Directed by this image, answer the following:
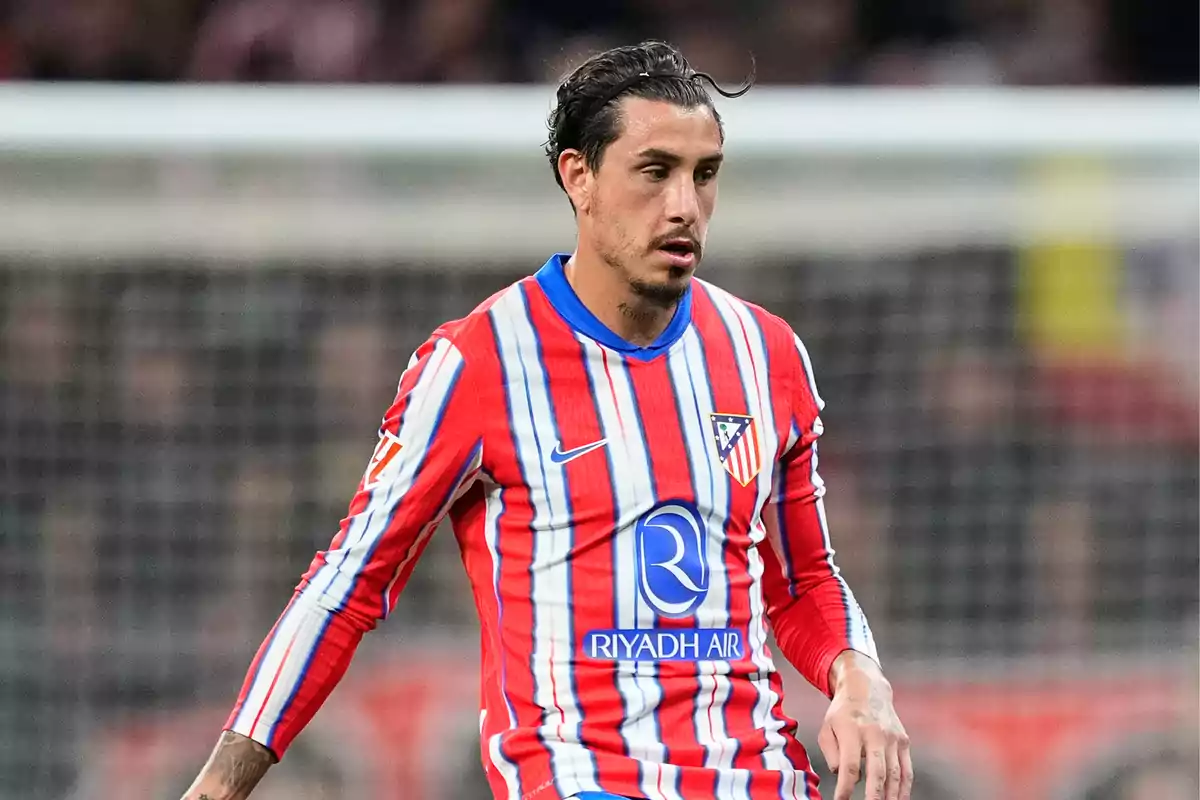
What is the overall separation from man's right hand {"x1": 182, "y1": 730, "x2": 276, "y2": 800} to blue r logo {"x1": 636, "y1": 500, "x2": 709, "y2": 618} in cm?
57

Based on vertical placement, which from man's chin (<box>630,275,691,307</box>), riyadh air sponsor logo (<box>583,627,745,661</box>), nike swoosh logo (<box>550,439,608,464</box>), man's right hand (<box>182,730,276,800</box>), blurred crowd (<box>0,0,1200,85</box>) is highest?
blurred crowd (<box>0,0,1200,85</box>)

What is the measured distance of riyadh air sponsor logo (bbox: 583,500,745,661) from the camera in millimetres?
2312

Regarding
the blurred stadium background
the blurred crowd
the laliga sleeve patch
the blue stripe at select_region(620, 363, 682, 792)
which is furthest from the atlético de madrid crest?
the blurred crowd

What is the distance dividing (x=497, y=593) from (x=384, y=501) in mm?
208

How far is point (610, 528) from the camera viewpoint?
2334 millimetres

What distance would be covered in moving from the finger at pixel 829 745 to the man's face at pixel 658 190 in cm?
64

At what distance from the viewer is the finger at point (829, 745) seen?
7.39ft

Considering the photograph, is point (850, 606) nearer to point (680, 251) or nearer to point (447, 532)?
point (680, 251)

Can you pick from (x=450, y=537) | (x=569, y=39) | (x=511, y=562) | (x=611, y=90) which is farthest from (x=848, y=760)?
(x=569, y=39)

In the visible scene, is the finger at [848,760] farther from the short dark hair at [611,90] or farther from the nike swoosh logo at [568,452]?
the short dark hair at [611,90]

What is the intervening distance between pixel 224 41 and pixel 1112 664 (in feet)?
12.1

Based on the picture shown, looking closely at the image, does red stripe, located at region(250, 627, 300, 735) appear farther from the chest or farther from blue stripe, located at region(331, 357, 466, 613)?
the chest

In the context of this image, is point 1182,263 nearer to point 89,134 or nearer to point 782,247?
point 782,247

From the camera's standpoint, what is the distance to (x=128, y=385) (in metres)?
4.85
